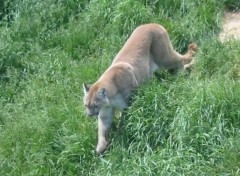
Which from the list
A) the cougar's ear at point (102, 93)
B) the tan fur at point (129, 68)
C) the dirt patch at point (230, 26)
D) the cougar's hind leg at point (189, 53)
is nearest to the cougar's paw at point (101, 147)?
the tan fur at point (129, 68)

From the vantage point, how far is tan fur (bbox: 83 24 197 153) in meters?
8.72

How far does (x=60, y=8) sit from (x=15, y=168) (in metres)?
3.49

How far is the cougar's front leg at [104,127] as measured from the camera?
8711 mm

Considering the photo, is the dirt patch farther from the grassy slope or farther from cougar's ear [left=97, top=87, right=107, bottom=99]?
cougar's ear [left=97, top=87, right=107, bottom=99]

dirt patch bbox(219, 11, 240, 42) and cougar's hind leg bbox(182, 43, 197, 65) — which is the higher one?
dirt patch bbox(219, 11, 240, 42)

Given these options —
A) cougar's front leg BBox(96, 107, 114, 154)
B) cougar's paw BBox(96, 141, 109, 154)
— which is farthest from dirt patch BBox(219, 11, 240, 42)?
cougar's paw BBox(96, 141, 109, 154)

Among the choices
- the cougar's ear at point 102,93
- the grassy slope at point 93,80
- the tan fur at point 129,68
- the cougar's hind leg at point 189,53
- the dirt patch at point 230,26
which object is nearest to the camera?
the grassy slope at point 93,80

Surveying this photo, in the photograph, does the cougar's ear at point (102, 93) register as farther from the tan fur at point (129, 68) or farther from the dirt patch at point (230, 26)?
the dirt patch at point (230, 26)

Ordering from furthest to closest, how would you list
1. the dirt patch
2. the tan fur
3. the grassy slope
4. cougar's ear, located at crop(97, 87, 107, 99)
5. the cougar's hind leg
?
the dirt patch → the cougar's hind leg → the tan fur → cougar's ear, located at crop(97, 87, 107, 99) → the grassy slope

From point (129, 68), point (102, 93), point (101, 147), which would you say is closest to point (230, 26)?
point (129, 68)

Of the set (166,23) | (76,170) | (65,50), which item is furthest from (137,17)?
(76,170)

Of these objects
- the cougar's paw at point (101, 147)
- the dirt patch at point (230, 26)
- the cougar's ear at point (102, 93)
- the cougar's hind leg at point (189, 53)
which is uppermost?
the dirt patch at point (230, 26)

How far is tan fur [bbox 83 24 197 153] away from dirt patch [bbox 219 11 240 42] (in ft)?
1.57

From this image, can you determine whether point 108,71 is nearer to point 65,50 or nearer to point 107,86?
point 107,86
